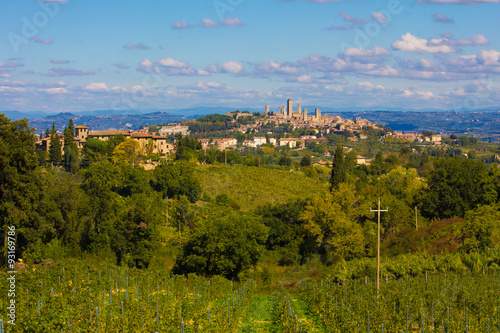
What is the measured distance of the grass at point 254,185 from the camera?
149ft

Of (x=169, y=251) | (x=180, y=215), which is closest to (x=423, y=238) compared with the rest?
(x=169, y=251)

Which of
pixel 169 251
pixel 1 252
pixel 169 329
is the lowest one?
pixel 169 251

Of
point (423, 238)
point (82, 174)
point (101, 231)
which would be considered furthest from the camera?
point (82, 174)

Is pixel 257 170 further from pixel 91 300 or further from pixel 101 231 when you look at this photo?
pixel 91 300

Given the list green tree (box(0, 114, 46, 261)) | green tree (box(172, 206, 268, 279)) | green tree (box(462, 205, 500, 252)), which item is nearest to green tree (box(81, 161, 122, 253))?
green tree (box(0, 114, 46, 261))

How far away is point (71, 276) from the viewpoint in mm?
14758

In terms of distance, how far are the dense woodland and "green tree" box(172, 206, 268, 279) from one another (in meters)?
0.05

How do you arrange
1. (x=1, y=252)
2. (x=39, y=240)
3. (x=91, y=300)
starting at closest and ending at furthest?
(x=91, y=300) < (x=1, y=252) < (x=39, y=240)

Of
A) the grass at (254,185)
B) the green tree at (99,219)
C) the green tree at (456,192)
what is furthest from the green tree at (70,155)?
the green tree at (456,192)

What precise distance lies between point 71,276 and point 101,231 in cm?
1286

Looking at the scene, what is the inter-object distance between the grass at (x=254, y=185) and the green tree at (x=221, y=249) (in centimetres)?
1853

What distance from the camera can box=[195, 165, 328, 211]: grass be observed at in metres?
45.3

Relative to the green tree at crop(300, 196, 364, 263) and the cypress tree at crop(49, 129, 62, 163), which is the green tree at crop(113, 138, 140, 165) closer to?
the cypress tree at crop(49, 129, 62, 163)

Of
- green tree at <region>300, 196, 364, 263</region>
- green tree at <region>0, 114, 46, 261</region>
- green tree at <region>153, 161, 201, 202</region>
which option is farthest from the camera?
green tree at <region>153, 161, 201, 202</region>
